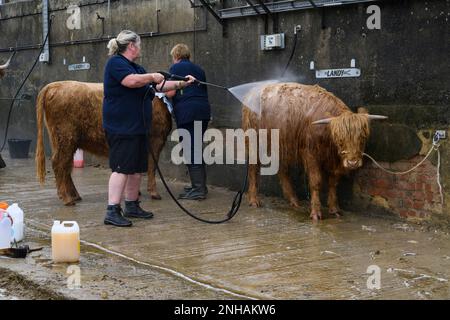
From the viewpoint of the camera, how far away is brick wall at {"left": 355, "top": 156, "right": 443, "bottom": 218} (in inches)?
318

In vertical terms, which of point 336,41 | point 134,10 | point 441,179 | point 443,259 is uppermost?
point 134,10

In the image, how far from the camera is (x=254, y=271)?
6348 mm

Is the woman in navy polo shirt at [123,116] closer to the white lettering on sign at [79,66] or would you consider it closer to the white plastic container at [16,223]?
the white plastic container at [16,223]

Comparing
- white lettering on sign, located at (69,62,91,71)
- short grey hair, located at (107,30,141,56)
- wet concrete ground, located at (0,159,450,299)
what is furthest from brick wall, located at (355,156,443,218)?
white lettering on sign, located at (69,62,91,71)

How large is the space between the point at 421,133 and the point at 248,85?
2993mm

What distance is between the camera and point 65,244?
6633mm

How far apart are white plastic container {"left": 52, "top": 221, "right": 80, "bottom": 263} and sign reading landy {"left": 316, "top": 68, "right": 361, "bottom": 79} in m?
3.97

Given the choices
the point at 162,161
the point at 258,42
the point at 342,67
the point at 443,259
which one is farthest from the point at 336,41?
the point at 162,161

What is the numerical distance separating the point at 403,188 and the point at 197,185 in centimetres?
298

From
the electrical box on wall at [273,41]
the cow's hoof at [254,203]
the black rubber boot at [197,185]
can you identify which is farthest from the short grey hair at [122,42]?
the cow's hoof at [254,203]

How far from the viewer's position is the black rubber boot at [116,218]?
8.27 m

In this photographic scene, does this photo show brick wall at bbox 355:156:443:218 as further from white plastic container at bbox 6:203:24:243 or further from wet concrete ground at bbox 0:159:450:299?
white plastic container at bbox 6:203:24:243

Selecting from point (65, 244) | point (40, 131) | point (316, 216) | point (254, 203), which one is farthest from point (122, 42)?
point (316, 216)

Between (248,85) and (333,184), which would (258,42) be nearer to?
(248,85)
